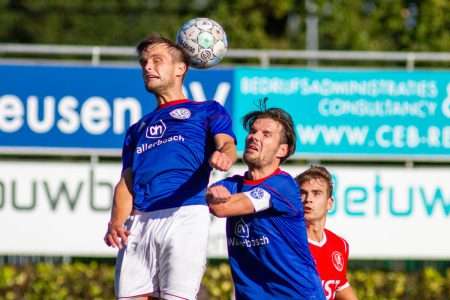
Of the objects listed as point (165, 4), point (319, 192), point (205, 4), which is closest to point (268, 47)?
point (205, 4)

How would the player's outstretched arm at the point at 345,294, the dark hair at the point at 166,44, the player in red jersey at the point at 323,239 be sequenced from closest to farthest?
the dark hair at the point at 166,44 < the player in red jersey at the point at 323,239 < the player's outstretched arm at the point at 345,294

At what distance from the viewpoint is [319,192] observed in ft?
26.0

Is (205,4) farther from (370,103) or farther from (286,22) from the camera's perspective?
(370,103)

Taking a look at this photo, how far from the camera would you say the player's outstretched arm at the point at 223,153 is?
6531 mm

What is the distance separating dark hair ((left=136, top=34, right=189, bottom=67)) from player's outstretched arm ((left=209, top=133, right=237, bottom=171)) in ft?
1.97

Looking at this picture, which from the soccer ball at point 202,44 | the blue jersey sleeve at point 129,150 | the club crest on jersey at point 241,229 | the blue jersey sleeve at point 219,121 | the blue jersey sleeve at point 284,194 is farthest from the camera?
the soccer ball at point 202,44

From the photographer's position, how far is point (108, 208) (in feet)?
40.4

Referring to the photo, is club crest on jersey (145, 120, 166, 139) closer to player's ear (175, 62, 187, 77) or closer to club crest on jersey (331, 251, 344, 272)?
player's ear (175, 62, 187, 77)

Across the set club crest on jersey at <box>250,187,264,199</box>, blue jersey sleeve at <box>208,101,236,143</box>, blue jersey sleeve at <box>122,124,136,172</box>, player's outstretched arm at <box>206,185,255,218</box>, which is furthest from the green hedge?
player's outstretched arm at <box>206,185,255,218</box>

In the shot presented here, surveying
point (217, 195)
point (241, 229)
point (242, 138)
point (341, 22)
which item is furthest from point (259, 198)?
point (341, 22)

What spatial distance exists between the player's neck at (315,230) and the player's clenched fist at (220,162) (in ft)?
4.81

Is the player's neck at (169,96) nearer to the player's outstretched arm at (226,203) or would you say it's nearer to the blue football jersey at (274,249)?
the blue football jersey at (274,249)

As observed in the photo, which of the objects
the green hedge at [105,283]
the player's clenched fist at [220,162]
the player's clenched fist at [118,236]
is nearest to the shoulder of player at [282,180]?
the player's clenched fist at [220,162]

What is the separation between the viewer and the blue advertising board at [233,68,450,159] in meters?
12.3
